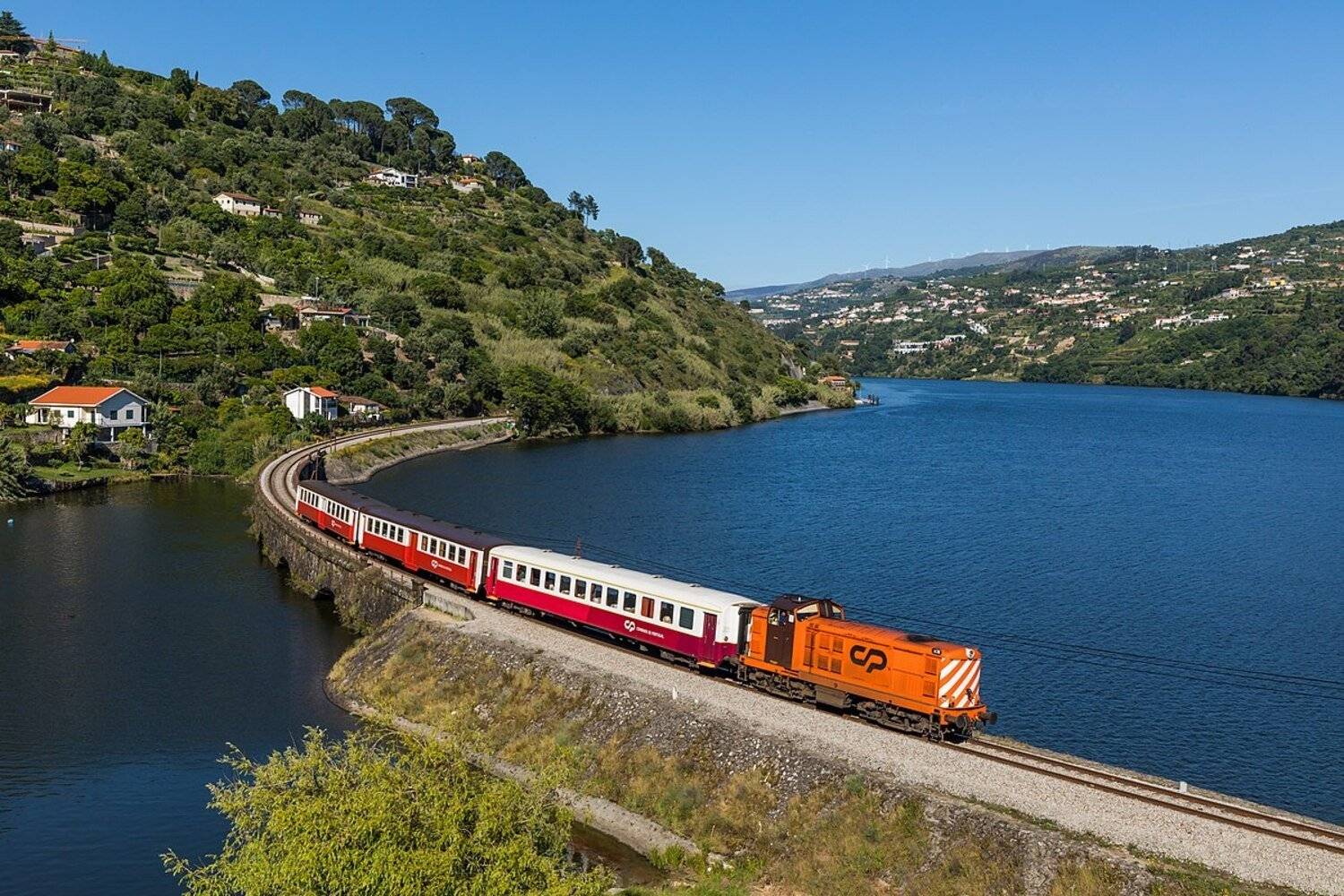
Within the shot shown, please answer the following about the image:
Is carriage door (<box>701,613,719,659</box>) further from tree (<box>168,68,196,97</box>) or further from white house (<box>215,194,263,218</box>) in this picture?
tree (<box>168,68,196,97</box>)

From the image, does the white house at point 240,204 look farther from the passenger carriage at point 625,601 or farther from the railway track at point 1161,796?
the railway track at point 1161,796

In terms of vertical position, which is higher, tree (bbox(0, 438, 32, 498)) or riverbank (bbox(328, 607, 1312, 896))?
tree (bbox(0, 438, 32, 498))

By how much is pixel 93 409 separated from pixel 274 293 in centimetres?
4543

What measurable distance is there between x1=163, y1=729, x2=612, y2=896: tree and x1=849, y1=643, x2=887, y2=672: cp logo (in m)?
12.2

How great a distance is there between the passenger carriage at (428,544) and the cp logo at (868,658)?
1861 centimetres

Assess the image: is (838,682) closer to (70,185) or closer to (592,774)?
(592,774)

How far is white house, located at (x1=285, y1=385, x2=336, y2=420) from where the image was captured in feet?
332

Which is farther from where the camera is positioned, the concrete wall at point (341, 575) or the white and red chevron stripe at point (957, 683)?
the concrete wall at point (341, 575)

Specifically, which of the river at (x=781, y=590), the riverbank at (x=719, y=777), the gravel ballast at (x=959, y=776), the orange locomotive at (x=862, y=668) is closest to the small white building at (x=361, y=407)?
the river at (x=781, y=590)

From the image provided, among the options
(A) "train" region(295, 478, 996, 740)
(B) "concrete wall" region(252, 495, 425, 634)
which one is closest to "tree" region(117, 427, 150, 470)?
(B) "concrete wall" region(252, 495, 425, 634)

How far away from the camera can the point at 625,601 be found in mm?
36531

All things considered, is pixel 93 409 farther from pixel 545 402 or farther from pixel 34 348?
pixel 545 402

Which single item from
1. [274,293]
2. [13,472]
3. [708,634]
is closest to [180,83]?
[274,293]

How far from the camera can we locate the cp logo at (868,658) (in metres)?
29.1
